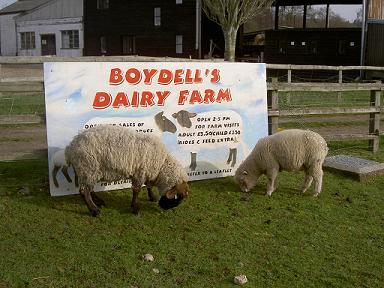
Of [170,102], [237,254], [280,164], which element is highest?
[170,102]

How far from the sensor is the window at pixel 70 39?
156 feet

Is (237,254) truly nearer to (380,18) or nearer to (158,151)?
(158,151)

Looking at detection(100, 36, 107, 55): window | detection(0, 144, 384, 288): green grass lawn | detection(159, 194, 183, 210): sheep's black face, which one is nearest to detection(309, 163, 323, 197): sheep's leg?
detection(0, 144, 384, 288): green grass lawn

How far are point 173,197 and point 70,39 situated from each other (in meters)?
45.9

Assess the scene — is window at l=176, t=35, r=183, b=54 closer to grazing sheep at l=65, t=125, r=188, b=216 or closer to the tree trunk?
the tree trunk

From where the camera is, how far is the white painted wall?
46050mm

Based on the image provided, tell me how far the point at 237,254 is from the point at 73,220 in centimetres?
191

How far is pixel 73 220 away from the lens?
210 inches

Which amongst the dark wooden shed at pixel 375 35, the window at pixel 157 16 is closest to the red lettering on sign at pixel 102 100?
the dark wooden shed at pixel 375 35

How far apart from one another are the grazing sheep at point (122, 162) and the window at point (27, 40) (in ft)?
169

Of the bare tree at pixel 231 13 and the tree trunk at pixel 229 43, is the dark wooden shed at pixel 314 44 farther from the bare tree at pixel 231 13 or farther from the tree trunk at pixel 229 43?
the tree trunk at pixel 229 43

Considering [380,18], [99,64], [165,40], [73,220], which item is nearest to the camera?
[73,220]

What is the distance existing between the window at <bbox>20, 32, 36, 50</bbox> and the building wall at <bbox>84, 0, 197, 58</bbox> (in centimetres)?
1374

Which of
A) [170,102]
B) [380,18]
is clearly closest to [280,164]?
[170,102]
